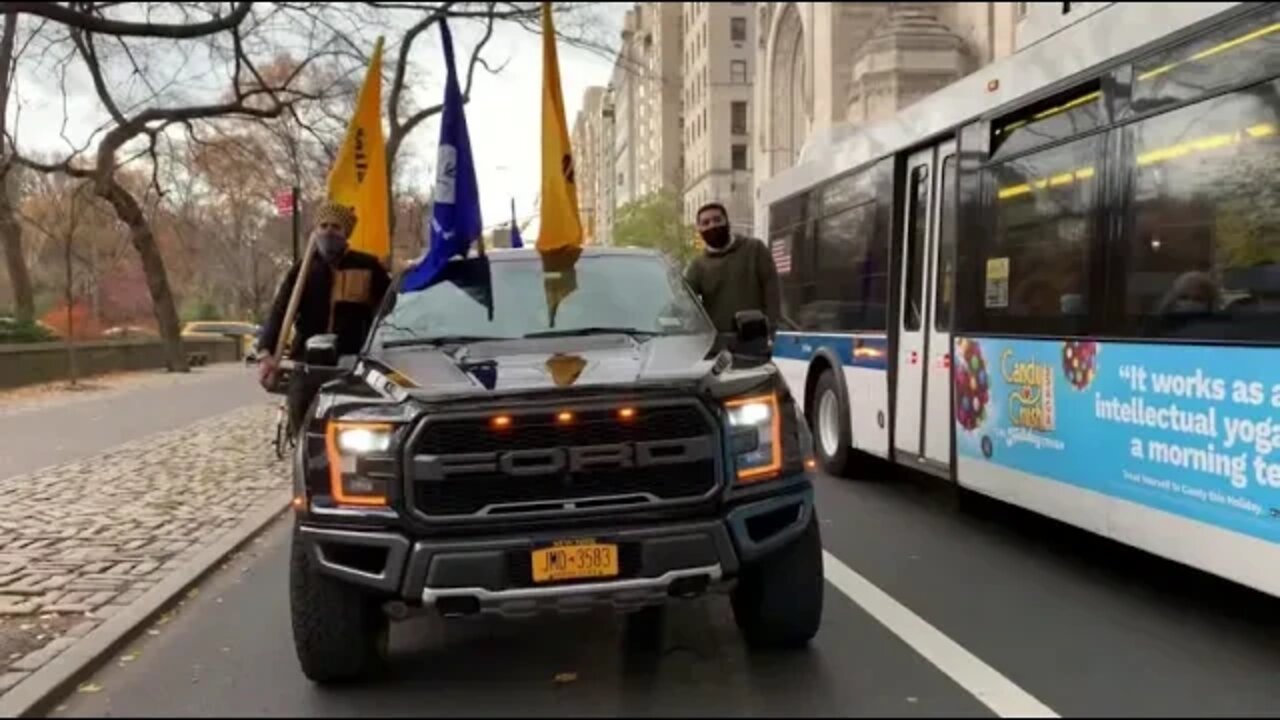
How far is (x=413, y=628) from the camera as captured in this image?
594 centimetres

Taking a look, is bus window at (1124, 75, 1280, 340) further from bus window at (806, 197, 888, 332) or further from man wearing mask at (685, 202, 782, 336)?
bus window at (806, 197, 888, 332)

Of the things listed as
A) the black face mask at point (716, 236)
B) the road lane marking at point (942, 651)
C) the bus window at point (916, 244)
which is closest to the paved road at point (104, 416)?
the black face mask at point (716, 236)

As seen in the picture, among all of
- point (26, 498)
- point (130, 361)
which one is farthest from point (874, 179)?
point (130, 361)

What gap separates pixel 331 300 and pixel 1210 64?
5.10m

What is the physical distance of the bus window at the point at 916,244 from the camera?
30.8 ft

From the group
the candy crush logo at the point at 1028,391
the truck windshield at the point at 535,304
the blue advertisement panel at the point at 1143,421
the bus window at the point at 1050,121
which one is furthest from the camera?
the candy crush logo at the point at 1028,391

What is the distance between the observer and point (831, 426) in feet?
37.2

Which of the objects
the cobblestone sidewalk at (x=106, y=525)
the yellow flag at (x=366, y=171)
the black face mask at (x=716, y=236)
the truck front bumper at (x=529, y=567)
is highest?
the yellow flag at (x=366, y=171)

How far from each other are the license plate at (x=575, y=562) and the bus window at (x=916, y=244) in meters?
5.38

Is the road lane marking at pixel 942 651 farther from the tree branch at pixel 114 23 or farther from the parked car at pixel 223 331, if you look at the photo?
the parked car at pixel 223 331

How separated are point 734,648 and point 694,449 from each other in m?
1.29

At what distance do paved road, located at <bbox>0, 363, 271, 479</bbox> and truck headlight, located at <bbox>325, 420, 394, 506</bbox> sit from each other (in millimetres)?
8374

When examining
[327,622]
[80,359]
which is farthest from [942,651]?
[80,359]

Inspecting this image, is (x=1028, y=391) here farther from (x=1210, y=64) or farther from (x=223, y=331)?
(x=223, y=331)
